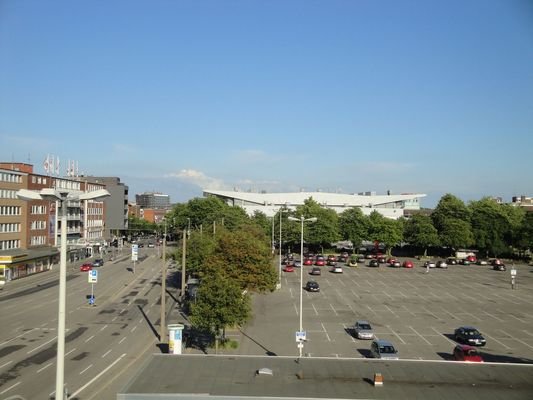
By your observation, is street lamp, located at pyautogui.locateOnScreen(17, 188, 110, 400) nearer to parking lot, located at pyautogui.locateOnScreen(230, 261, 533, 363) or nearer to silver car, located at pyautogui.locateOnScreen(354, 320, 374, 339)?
parking lot, located at pyautogui.locateOnScreen(230, 261, 533, 363)

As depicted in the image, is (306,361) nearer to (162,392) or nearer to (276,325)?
(162,392)

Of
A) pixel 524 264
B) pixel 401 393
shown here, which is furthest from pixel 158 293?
pixel 524 264

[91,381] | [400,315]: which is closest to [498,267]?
[400,315]

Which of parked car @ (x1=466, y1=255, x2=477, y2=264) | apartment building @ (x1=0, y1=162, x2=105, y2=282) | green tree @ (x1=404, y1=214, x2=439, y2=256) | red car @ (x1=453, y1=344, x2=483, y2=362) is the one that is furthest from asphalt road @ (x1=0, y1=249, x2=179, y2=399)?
parked car @ (x1=466, y1=255, x2=477, y2=264)

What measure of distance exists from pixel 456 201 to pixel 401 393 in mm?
93565

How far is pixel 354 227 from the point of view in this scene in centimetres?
10275

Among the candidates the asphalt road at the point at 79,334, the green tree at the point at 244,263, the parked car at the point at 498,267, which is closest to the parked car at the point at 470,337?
the green tree at the point at 244,263

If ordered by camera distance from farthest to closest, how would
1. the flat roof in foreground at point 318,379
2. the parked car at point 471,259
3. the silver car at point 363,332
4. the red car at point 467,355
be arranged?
the parked car at point 471,259
the silver car at point 363,332
the red car at point 467,355
the flat roof in foreground at point 318,379

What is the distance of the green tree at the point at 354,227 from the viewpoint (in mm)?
102125

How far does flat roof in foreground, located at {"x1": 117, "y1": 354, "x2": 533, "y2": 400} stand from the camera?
17016 mm

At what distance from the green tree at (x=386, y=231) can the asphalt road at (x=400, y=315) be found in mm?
26828

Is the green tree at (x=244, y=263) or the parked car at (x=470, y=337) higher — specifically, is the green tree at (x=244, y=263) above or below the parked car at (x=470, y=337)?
above

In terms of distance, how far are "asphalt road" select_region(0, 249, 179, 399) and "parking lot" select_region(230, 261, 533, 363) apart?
7.60 meters

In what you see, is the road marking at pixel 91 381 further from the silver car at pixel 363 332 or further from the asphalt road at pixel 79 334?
the silver car at pixel 363 332
